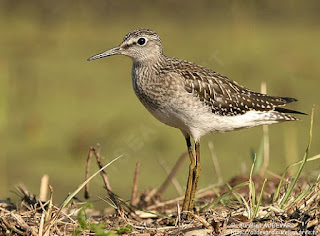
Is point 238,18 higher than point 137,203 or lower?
higher

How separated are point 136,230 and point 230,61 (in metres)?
6.01

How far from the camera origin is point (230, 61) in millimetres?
10047

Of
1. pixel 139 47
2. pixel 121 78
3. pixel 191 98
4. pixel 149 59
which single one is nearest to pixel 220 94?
pixel 191 98

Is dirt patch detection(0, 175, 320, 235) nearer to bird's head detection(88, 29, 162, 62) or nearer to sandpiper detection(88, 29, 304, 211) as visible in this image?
sandpiper detection(88, 29, 304, 211)

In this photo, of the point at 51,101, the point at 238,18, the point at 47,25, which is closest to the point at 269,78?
the point at 238,18

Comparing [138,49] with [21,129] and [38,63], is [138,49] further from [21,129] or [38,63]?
[38,63]

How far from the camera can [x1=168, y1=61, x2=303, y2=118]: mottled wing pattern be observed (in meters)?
5.35

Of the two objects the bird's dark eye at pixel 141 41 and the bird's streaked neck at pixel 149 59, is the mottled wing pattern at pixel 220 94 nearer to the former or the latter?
the bird's streaked neck at pixel 149 59

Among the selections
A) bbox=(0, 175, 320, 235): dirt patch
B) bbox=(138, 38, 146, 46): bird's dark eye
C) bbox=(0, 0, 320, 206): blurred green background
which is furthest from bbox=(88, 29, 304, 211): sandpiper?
bbox=(0, 0, 320, 206): blurred green background

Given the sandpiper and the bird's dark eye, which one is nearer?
the sandpiper

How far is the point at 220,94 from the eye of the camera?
546 cm

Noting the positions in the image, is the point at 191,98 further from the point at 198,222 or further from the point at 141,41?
the point at 198,222

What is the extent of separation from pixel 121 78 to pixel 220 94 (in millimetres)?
4112

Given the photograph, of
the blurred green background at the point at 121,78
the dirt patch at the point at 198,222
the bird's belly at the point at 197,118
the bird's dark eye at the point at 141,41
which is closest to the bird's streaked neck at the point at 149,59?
the bird's dark eye at the point at 141,41
